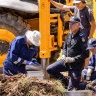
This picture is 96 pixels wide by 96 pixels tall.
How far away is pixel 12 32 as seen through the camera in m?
7.02

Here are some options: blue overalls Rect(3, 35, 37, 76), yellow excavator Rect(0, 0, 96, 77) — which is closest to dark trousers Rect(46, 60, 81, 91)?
blue overalls Rect(3, 35, 37, 76)

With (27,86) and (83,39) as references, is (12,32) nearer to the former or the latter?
(83,39)

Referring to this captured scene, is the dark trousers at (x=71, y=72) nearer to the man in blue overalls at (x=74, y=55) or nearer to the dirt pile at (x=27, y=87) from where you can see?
the man in blue overalls at (x=74, y=55)

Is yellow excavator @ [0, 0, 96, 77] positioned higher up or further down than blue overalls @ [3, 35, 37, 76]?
higher up

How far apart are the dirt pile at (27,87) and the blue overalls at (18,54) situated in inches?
53.7

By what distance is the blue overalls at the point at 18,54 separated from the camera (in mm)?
5348

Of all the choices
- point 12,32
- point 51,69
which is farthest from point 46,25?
point 51,69

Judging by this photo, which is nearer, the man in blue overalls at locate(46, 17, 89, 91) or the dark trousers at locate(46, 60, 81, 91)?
the man in blue overalls at locate(46, 17, 89, 91)

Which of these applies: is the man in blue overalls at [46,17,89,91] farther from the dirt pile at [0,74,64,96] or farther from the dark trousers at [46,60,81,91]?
the dirt pile at [0,74,64,96]

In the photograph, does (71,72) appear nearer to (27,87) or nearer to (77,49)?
(77,49)

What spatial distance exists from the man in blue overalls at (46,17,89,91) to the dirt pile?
6.19 feet

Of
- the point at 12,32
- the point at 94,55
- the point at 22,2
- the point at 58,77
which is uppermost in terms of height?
the point at 22,2

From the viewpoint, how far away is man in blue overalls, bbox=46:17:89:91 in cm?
580

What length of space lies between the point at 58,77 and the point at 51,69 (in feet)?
0.68
